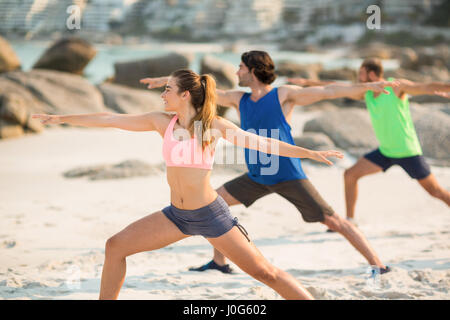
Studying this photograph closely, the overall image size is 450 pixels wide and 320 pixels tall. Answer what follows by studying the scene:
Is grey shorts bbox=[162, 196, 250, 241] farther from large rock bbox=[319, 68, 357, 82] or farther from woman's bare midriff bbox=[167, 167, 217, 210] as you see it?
large rock bbox=[319, 68, 357, 82]

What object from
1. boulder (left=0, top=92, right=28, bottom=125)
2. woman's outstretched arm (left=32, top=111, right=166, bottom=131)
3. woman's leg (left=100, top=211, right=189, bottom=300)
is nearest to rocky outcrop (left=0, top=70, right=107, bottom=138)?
boulder (left=0, top=92, right=28, bottom=125)

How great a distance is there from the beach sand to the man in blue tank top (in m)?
0.35

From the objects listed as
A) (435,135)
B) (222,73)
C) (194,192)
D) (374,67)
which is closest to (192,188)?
(194,192)

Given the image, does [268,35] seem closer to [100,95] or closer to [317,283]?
[100,95]

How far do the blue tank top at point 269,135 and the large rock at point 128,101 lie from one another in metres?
9.18

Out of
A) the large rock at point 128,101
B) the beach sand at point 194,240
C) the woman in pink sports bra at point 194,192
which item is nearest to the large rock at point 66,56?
the large rock at point 128,101

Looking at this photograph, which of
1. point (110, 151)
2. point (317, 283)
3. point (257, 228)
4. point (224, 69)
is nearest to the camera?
point (317, 283)

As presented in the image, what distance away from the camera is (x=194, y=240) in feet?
17.0

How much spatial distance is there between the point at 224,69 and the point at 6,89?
5490mm

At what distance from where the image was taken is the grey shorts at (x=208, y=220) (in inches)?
111

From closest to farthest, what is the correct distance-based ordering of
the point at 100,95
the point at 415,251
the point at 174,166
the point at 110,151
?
the point at 174,166
the point at 415,251
the point at 110,151
the point at 100,95

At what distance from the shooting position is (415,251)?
4.80 m

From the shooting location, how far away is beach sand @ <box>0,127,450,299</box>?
12.7 feet

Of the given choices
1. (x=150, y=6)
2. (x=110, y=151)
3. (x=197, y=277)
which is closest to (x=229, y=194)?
A: (x=197, y=277)
